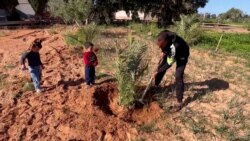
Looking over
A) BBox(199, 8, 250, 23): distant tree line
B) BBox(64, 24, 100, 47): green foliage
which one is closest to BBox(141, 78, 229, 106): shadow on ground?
BBox(64, 24, 100, 47): green foliage

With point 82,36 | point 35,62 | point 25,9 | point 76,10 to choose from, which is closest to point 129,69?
→ point 35,62

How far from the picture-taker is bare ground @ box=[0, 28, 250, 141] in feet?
19.8

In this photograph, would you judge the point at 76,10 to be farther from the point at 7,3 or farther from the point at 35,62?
the point at 7,3

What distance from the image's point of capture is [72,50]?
9.88 metres

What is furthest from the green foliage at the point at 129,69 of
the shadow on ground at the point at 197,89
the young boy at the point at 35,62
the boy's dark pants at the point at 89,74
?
the young boy at the point at 35,62

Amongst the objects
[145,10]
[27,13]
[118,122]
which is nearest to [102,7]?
[145,10]

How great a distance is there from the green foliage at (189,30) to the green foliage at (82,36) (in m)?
4.15

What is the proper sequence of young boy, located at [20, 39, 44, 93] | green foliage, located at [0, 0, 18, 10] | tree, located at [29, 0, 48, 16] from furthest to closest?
tree, located at [29, 0, 48, 16] < green foliage, located at [0, 0, 18, 10] < young boy, located at [20, 39, 44, 93]

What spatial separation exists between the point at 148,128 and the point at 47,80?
2424 millimetres

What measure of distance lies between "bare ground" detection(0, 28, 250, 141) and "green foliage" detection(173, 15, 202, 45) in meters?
4.29

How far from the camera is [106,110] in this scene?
22.5 feet

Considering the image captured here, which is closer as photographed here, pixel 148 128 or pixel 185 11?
pixel 148 128

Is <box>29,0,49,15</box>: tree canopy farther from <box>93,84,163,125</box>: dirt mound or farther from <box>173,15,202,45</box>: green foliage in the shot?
<box>93,84,163,125</box>: dirt mound

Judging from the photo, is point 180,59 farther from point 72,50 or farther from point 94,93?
point 72,50
